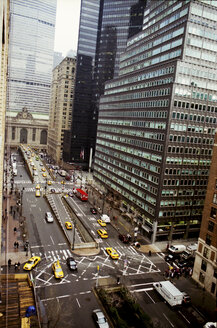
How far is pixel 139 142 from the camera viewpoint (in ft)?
240

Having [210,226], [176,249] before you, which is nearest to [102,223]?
[176,249]

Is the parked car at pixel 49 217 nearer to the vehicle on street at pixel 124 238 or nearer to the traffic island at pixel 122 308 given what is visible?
the vehicle on street at pixel 124 238

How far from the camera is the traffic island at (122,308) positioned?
31.6 m

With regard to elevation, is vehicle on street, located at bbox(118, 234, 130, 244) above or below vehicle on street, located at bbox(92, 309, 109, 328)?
below

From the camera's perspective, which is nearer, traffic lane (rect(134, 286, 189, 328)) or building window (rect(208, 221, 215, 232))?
traffic lane (rect(134, 286, 189, 328))

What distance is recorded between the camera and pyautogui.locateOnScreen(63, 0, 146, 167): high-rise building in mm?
141375

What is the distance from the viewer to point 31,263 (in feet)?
144

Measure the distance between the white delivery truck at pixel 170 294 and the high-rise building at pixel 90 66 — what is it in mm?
110196

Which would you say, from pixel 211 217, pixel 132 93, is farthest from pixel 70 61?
pixel 211 217

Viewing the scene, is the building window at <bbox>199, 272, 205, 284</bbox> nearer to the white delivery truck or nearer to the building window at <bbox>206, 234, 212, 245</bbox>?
the building window at <bbox>206, 234, 212, 245</bbox>

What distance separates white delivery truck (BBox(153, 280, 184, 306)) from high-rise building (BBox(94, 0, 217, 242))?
68.7 feet

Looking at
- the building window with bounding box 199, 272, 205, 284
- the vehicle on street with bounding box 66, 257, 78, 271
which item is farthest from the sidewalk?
the building window with bounding box 199, 272, 205, 284

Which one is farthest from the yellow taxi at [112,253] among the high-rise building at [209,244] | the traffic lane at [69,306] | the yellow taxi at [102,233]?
the high-rise building at [209,244]

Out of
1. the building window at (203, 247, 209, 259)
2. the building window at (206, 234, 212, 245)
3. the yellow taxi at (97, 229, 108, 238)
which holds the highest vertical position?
the building window at (206, 234, 212, 245)
